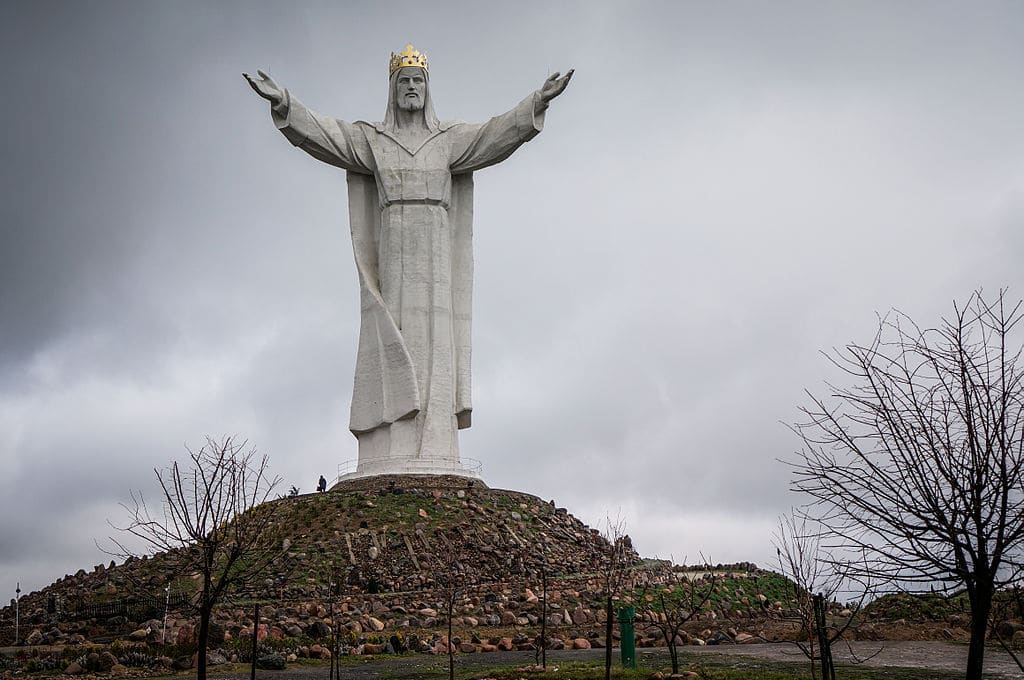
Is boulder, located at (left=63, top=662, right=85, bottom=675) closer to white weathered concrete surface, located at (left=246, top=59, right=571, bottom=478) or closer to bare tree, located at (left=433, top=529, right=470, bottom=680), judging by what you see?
bare tree, located at (left=433, top=529, right=470, bottom=680)

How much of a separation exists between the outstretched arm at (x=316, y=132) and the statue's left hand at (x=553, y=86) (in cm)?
546

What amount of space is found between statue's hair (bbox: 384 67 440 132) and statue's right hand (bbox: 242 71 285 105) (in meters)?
3.30

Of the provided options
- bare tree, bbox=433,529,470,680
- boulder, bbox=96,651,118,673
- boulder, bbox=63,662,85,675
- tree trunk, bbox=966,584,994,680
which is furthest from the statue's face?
tree trunk, bbox=966,584,994,680

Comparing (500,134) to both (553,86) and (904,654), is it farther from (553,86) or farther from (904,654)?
(904,654)

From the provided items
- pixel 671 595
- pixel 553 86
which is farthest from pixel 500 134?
pixel 671 595

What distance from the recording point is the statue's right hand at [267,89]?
29.0 metres

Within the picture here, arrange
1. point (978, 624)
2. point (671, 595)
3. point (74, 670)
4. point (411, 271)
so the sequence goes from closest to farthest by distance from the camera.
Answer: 1. point (978, 624)
2. point (74, 670)
3. point (671, 595)
4. point (411, 271)

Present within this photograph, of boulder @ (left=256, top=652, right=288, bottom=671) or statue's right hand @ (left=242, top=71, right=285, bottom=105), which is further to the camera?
statue's right hand @ (left=242, top=71, right=285, bottom=105)

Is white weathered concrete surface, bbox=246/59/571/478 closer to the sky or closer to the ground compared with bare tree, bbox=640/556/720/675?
closer to the sky

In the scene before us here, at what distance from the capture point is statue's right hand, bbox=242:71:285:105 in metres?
29.0

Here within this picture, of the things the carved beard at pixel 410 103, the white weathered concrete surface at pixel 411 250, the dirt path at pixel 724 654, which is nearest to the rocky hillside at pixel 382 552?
the white weathered concrete surface at pixel 411 250

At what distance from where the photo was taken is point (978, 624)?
8.18m

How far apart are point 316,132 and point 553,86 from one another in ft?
22.5

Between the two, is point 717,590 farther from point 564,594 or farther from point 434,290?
point 434,290
